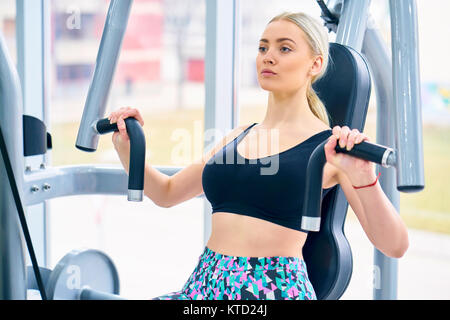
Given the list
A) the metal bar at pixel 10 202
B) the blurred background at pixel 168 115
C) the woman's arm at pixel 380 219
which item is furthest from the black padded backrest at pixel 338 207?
the metal bar at pixel 10 202

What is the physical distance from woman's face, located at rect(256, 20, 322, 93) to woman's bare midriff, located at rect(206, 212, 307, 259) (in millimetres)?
315

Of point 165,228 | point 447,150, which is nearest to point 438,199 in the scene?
point 447,150

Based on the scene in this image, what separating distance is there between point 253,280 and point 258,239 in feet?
0.30

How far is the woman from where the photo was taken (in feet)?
4.22

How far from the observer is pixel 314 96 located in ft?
4.81

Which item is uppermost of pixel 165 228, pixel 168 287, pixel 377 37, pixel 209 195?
pixel 377 37

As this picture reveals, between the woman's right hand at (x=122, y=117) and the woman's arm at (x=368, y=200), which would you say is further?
the woman's right hand at (x=122, y=117)

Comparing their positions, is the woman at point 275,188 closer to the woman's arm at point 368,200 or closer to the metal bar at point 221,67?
the woman's arm at point 368,200

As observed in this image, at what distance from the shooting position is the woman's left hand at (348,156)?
39.2 inches

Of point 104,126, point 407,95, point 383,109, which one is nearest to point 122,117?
point 104,126

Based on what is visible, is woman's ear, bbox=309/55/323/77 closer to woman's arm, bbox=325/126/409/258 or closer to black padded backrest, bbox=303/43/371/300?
black padded backrest, bbox=303/43/371/300

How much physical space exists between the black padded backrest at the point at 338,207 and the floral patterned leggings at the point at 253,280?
5.6 inches
